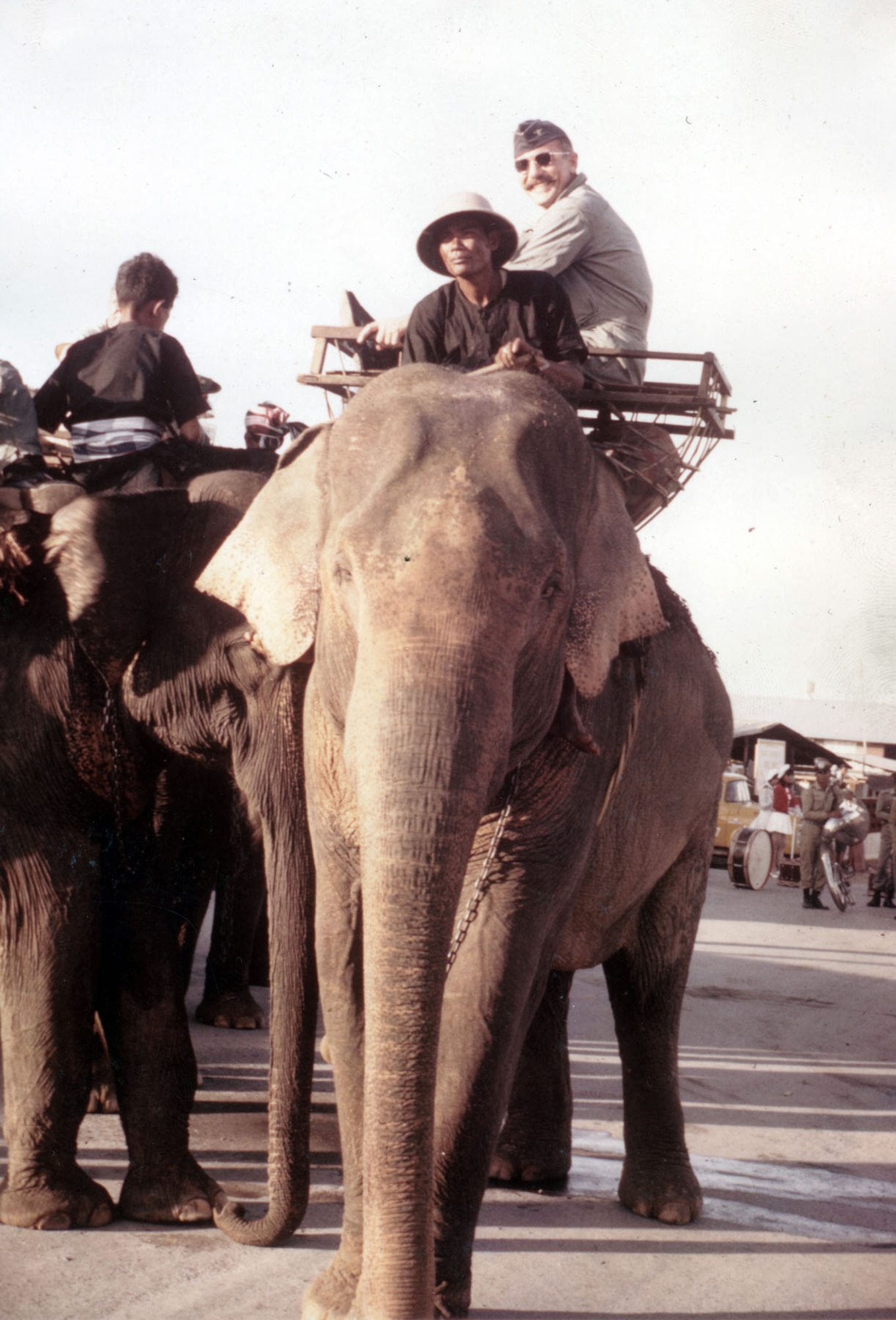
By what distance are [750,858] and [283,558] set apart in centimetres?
1921

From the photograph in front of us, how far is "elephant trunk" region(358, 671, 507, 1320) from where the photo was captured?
2.72m

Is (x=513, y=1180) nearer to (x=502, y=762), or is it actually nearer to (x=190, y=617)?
(x=190, y=617)

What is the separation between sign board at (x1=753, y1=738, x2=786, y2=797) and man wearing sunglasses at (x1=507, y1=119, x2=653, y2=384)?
109ft

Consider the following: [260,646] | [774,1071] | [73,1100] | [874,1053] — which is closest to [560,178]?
[260,646]

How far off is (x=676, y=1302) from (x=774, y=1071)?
12.6 feet

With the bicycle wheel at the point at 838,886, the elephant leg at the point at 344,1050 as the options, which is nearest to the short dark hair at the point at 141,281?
the elephant leg at the point at 344,1050

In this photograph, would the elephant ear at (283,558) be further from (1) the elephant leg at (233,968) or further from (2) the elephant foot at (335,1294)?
(1) the elephant leg at (233,968)

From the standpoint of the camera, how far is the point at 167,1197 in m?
4.36

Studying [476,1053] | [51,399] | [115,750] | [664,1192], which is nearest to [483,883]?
[476,1053]

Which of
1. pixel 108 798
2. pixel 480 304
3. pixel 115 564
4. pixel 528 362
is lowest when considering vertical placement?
pixel 108 798

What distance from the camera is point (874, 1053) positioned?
28.1 feet

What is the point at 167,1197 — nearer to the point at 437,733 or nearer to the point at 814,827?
the point at 437,733

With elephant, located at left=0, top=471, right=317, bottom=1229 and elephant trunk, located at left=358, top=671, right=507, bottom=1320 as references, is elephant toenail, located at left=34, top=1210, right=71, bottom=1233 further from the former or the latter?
elephant trunk, located at left=358, top=671, right=507, bottom=1320

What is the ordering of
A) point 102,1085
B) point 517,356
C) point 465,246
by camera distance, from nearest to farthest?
1. point 517,356
2. point 465,246
3. point 102,1085
